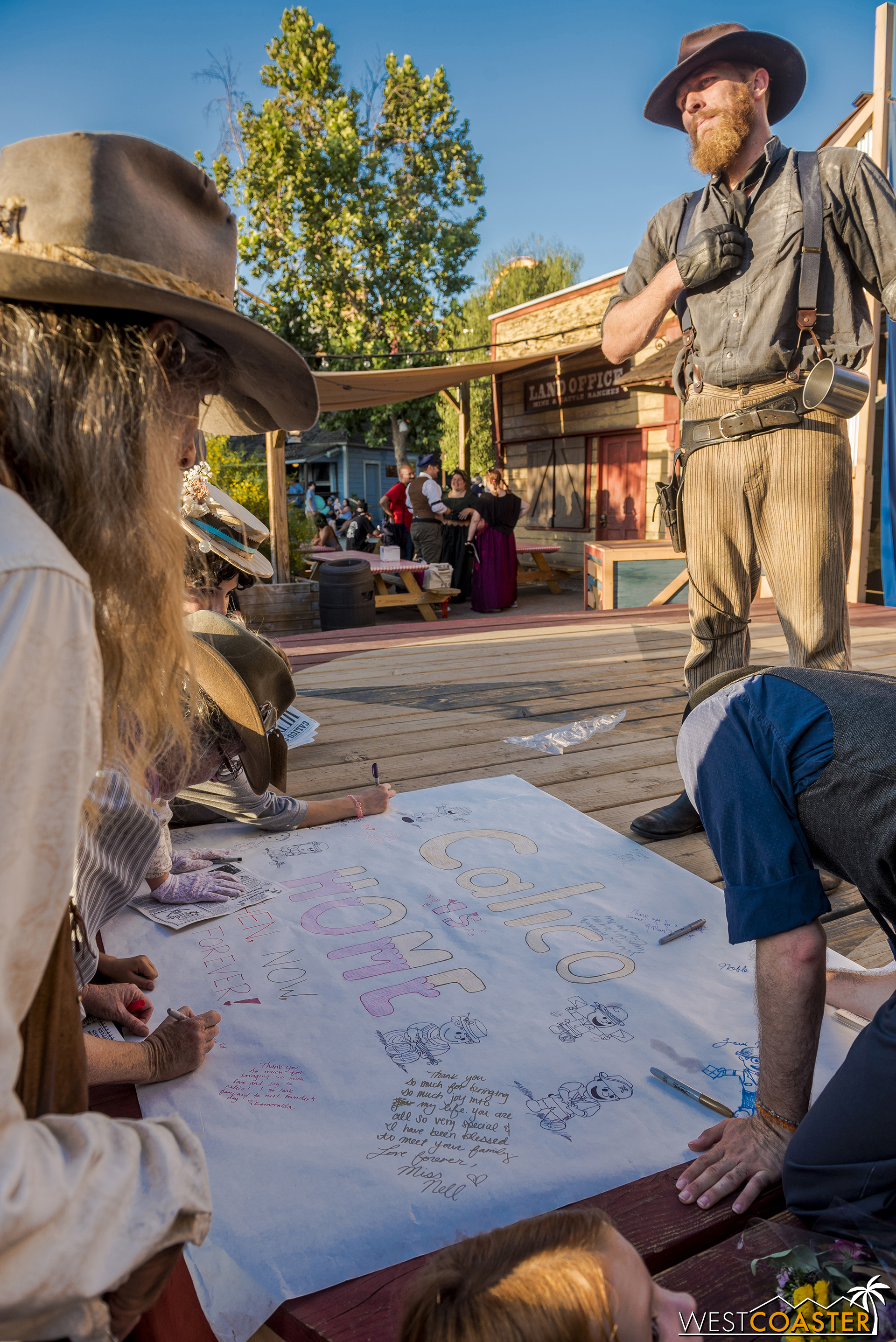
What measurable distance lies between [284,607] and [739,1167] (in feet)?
22.1

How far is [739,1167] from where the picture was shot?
3.31ft

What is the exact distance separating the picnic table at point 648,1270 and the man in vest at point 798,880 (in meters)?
0.03

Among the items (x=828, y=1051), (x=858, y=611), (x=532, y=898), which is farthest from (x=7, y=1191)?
(x=858, y=611)

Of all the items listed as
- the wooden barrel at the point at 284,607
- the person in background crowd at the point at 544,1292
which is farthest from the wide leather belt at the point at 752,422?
the wooden barrel at the point at 284,607

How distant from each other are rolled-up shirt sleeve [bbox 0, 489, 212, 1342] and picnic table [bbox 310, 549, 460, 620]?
713 cm

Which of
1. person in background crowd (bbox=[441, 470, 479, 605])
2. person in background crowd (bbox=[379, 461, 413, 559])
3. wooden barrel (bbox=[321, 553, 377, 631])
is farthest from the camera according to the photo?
person in background crowd (bbox=[379, 461, 413, 559])

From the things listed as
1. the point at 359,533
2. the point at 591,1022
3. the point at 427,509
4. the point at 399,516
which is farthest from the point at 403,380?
the point at 591,1022

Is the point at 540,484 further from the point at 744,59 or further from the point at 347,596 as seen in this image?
the point at 744,59

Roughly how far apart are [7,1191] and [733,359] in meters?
2.09

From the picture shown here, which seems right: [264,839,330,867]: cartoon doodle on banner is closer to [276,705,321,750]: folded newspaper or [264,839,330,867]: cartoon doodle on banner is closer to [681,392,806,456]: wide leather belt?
[276,705,321,750]: folded newspaper

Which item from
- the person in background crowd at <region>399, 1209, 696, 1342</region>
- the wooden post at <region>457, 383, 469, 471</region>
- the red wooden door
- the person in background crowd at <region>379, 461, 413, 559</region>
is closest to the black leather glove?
the person in background crowd at <region>399, 1209, 696, 1342</region>

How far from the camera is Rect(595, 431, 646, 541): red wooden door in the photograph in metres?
10.9

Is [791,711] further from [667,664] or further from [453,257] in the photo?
[453,257]

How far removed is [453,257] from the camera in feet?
63.7
